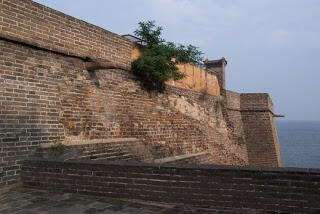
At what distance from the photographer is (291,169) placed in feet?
14.4

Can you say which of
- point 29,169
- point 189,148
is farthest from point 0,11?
point 189,148

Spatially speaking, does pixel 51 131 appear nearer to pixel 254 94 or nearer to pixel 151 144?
pixel 151 144

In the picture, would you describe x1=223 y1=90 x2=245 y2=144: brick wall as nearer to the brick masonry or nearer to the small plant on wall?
the brick masonry

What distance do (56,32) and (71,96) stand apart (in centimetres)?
154

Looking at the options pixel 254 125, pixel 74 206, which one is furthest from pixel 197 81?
pixel 74 206

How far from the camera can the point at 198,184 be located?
4.78m

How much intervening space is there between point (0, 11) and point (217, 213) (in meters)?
5.49

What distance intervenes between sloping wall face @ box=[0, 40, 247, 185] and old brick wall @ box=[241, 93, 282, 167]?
6.24 metres

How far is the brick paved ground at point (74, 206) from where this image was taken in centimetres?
457

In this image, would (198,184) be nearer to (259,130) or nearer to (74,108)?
(74,108)

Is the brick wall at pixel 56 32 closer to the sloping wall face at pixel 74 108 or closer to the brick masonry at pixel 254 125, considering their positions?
the sloping wall face at pixel 74 108

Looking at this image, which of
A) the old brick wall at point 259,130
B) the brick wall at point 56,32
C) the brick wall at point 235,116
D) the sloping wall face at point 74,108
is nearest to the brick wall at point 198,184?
the sloping wall face at point 74,108

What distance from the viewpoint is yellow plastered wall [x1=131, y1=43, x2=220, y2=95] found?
13.7 metres

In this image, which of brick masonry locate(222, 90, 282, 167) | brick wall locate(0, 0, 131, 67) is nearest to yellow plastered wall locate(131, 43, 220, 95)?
brick masonry locate(222, 90, 282, 167)
